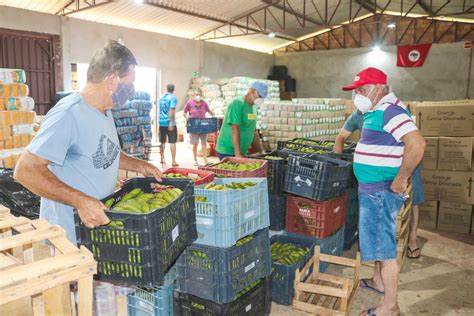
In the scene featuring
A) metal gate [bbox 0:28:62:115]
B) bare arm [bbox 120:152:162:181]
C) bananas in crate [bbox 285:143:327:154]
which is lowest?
bananas in crate [bbox 285:143:327:154]

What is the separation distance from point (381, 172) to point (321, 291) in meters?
1.05


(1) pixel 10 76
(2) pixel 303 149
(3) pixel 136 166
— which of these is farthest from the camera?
(1) pixel 10 76

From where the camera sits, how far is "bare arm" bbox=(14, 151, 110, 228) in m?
1.81

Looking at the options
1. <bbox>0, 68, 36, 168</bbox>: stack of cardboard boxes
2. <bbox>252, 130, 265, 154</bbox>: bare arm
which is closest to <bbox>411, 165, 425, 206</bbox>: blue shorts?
<bbox>252, 130, 265, 154</bbox>: bare arm

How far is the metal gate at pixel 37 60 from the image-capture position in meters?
10.2

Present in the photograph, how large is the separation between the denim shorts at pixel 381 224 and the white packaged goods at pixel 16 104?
17.5 ft

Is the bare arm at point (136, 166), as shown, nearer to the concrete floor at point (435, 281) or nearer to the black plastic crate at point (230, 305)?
the black plastic crate at point (230, 305)

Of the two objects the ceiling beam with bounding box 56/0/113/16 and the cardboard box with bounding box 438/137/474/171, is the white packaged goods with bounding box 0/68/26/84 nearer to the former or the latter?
the ceiling beam with bounding box 56/0/113/16

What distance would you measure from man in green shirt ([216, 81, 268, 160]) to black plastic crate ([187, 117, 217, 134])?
499 centimetres

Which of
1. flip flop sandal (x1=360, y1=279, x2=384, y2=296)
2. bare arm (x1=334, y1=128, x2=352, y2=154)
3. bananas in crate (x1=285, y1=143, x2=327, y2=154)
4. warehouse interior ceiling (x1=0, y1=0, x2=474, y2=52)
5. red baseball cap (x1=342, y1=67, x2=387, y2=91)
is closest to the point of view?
red baseball cap (x1=342, y1=67, x2=387, y2=91)

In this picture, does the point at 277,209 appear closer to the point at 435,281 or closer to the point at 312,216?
the point at 312,216

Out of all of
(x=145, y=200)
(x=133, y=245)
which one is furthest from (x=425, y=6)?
(x=133, y=245)

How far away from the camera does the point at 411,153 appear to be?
284 centimetres

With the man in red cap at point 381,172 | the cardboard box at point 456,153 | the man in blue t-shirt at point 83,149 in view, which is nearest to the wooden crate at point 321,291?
the man in red cap at point 381,172
